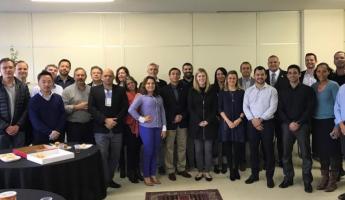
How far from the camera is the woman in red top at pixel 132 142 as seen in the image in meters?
4.94

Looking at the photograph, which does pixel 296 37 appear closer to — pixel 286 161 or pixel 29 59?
pixel 286 161

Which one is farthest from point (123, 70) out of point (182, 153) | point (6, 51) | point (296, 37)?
point (296, 37)

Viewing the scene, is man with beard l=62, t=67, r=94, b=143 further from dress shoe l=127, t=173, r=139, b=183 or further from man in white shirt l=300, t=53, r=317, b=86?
man in white shirt l=300, t=53, r=317, b=86

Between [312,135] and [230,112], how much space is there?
3.56 feet

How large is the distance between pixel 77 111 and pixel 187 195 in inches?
67.6

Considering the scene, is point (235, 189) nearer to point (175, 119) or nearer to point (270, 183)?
point (270, 183)

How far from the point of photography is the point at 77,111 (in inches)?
179

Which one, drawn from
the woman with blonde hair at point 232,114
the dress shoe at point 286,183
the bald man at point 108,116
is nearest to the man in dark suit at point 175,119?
the woman with blonde hair at point 232,114

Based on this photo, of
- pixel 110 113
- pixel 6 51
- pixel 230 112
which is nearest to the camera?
pixel 110 113

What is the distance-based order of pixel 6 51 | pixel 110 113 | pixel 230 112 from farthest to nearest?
pixel 6 51, pixel 230 112, pixel 110 113

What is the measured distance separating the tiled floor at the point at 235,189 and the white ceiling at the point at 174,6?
2.99m

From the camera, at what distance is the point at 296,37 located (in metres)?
7.46

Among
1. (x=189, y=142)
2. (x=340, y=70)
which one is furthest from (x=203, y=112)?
(x=340, y=70)

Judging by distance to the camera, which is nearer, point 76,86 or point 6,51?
point 76,86
